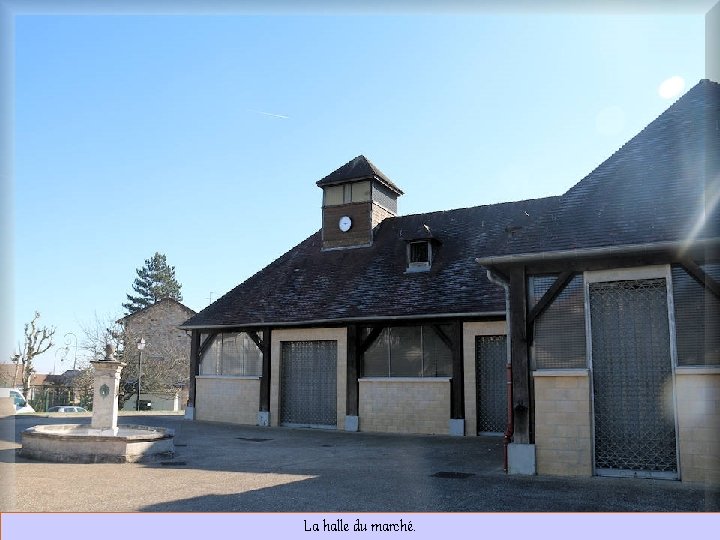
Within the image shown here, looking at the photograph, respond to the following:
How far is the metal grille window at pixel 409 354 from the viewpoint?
16.4 meters

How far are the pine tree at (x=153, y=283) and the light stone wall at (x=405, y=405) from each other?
2162 inches

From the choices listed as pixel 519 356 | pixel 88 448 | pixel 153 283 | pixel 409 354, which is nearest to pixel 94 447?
pixel 88 448

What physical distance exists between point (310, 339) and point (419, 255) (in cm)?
402

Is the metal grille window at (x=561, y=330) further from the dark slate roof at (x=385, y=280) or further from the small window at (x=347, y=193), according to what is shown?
the small window at (x=347, y=193)

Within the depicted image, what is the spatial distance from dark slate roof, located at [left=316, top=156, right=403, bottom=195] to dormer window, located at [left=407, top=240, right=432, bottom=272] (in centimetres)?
333

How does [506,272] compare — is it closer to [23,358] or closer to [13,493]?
[13,493]

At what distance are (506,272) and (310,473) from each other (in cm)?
450

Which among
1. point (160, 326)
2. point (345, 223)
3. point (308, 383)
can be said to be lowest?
point (308, 383)

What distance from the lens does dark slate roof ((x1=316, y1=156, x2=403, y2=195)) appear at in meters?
20.6

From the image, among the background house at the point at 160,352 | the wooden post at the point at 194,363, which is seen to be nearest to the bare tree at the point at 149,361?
the background house at the point at 160,352

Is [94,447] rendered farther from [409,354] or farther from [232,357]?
[232,357]

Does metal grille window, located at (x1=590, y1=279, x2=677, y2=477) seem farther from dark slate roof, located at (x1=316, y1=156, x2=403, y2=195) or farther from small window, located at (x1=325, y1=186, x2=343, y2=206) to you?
small window, located at (x1=325, y1=186, x2=343, y2=206)

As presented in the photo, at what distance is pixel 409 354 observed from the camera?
16.8 m

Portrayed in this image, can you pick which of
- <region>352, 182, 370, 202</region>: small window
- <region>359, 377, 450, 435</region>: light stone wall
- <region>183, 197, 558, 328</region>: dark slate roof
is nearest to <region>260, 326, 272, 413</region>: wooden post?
<region>183, 197, 558, 328</region>: dark slate roof
